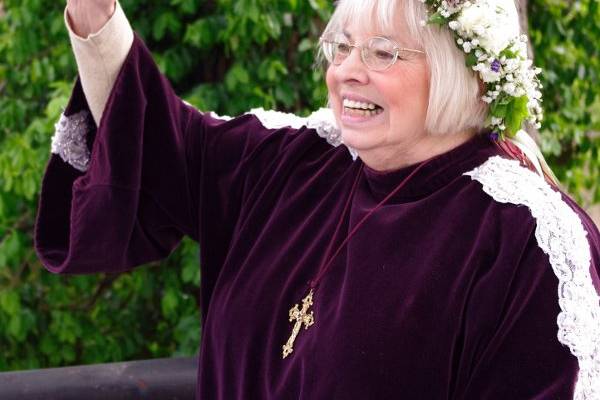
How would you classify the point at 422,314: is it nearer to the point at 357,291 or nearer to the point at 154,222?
the point at 357,291

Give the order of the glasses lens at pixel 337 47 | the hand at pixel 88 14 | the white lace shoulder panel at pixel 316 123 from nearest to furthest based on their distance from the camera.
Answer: the glasses lens at pixel 337 47 → the hand at pixel 88 14 → the white lace shoulder panel at pixel 316 123

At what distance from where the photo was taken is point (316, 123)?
7.82 feet

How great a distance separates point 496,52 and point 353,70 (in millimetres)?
267

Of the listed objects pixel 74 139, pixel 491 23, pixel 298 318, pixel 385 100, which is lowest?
pixel 298 318

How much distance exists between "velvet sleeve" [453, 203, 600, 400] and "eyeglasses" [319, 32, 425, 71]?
366 mm

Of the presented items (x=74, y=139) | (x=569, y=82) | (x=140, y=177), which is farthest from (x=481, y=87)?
(x=569, y=82)

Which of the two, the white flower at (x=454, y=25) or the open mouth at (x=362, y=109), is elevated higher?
the white flower at (x=454, y=25)

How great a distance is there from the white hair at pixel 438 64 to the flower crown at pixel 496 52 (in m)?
0.02

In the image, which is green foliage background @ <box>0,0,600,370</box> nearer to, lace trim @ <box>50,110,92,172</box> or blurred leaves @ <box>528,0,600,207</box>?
blurred leaves @ <box>528,0,600,207</box>

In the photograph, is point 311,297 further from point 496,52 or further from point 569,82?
point 569,82

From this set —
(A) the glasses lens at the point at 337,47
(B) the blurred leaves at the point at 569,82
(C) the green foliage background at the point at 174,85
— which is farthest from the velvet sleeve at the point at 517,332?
(B) the blurred leaves at the point at 569,82

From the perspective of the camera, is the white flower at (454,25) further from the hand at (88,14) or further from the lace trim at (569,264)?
the hand at (88,14)

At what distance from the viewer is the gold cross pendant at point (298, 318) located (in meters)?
2.10

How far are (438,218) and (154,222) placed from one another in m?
0.75
